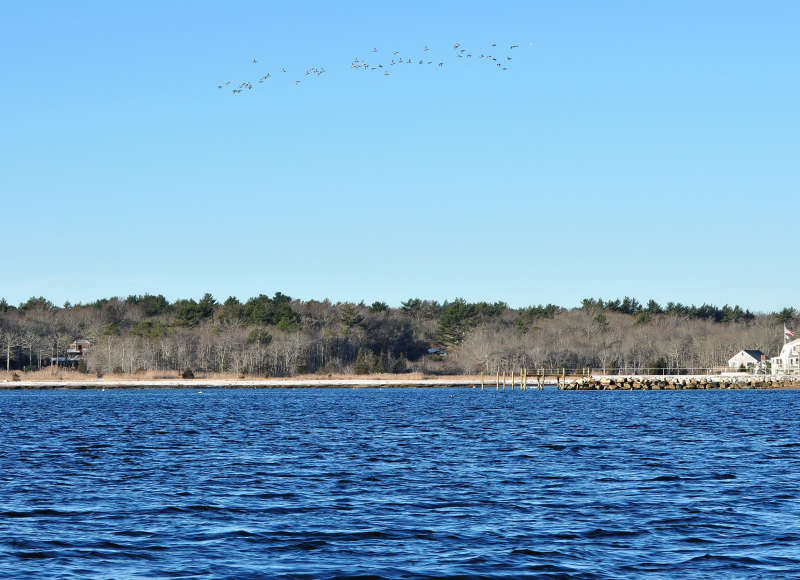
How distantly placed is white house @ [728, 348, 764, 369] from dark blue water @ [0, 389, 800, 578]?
134 metres

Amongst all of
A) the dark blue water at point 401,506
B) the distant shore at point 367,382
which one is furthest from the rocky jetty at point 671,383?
the dark blue water at point 401,506

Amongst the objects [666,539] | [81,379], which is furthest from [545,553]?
[81,379]

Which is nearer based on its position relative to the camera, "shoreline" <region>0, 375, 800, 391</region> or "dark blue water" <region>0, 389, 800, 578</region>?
"dark blue water" <region>0, 389, 800, 578</region>

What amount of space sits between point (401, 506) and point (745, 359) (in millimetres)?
168296

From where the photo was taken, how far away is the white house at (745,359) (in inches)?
7179

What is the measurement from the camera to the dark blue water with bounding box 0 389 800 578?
20875 millimetres

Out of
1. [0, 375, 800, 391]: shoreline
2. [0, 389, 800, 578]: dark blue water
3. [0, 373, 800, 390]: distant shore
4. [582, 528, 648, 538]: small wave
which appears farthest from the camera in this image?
[0, 375, 800, 391]: shoreline

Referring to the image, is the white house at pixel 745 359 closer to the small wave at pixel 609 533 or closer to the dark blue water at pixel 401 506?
the dark blue water at pixel 401 506

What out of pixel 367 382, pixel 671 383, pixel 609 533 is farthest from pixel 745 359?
pixel 609 533

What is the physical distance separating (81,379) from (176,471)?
165 meters

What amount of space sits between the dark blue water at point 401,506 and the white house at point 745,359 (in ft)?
439

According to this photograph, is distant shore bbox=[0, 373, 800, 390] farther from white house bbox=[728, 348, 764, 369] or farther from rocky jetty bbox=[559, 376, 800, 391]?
white house bbox=[728, 348, 764, 369]

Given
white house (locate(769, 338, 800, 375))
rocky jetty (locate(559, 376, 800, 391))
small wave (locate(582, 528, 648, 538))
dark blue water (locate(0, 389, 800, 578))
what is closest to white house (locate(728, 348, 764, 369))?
white house (locate(769, 338, 800, 375))

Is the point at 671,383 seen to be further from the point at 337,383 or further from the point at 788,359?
the point at 337,383
